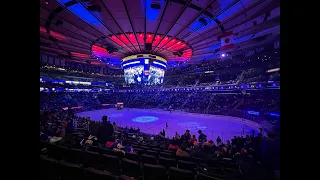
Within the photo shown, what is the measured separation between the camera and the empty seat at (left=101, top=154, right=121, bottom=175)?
13.7 ft

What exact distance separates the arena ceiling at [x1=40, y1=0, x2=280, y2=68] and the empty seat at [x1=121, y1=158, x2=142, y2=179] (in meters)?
4.97

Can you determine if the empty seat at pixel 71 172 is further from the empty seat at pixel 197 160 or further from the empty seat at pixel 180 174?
the empty seat at pixel 197 160

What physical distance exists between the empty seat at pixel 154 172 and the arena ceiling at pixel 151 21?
4486mm

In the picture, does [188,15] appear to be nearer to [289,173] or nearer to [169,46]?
[169,46]

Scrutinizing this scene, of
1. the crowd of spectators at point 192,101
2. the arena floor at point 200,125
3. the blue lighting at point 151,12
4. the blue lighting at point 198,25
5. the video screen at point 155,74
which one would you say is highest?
the blue lighting at point 198,25

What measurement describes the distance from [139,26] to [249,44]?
27.4 ft

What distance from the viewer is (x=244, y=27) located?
7215 millimetres

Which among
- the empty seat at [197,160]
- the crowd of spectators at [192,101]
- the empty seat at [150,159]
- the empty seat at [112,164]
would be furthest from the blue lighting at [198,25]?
the crowd of spectators at [192,101]

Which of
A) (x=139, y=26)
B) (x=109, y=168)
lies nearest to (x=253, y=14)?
(x=139, y=26)

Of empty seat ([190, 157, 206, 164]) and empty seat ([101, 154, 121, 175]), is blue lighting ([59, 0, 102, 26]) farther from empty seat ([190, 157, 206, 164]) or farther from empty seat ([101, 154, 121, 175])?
empty seat ([190, 157, 206, 164])

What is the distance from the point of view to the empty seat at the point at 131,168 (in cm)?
394

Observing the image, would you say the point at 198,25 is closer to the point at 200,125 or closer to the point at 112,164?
the point at 112,164

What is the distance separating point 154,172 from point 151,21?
557 centimetres

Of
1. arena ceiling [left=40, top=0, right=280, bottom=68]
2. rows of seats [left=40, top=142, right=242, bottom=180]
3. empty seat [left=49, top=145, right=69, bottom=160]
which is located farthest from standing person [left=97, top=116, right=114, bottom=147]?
arena ceiling [left=40, top=0, right=280, bottom=68]
